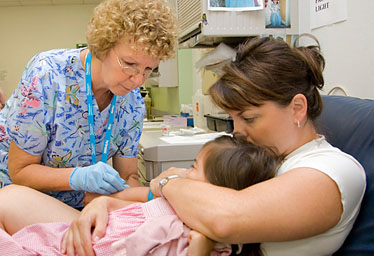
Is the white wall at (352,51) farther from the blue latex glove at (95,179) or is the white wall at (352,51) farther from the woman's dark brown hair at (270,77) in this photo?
the blue latex glove at (95,179)

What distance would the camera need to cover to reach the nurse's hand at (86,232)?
107cm

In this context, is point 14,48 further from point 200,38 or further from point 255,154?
point 255,154

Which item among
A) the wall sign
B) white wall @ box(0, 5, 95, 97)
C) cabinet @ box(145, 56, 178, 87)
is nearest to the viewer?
the wall sign

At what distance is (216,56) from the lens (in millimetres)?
2354

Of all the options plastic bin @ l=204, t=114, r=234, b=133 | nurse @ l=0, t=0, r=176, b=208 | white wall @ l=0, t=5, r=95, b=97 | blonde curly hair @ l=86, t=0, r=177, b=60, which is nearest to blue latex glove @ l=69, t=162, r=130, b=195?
nurse @ l=0, t=0, r=176, b=208

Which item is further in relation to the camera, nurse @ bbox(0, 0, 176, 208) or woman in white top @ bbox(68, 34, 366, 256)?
nurse @ bbox(0, 0, 176, 208)

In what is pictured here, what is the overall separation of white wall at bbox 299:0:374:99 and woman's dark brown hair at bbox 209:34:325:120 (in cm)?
48

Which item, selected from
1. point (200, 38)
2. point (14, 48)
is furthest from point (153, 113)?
point (200, 38)

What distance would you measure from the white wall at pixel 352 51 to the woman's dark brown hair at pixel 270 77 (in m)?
0.48

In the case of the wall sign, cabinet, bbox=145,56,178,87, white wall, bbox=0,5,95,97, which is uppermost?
white wall, bbox=0,5,95,97

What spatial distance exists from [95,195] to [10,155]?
15.6 inches

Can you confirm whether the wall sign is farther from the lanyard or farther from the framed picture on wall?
the lanyard

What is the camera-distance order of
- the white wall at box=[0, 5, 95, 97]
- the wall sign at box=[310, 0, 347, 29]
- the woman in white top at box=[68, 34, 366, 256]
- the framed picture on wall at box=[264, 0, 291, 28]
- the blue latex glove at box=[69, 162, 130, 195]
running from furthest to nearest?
the white wall at box=[0, 5, 95, 97] < the framed picture on wall at box=[264, 0, 291, 28] < the wall sign at box=[310, 0, 347, 29] < the blue latex glove at box=[69, 162, 130, 195] < the woman in white top at box=[68, 34, 366, 256]

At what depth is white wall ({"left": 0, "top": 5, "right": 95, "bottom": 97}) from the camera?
6.11m
